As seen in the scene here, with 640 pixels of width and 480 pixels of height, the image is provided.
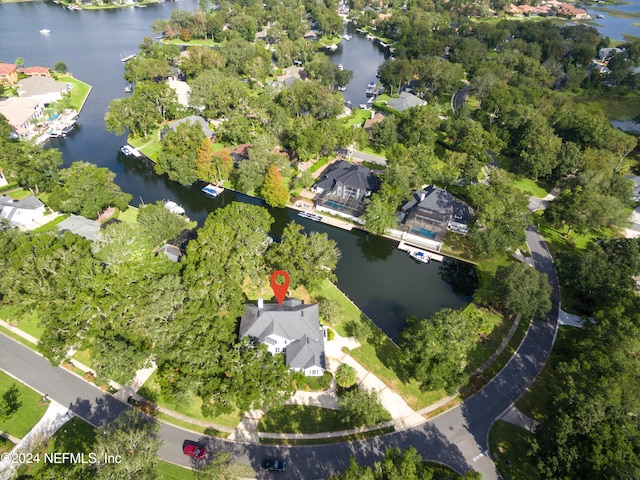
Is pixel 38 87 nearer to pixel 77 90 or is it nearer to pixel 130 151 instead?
pixel 77 90

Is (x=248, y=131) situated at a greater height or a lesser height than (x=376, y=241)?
greater

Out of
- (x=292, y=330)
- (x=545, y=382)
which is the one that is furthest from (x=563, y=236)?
(x=292, y=330)

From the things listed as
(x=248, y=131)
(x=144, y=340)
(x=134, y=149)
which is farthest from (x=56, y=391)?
(x=248, y=131)

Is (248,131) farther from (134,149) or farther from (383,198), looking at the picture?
(383,198)

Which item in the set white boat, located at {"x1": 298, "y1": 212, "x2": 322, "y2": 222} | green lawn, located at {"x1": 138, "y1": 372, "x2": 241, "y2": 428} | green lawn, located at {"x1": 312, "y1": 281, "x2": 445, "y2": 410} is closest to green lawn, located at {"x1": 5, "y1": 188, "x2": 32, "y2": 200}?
green lawn, located at {"x1": 138, "y1": 372, "x2": 241, "y2": 428}

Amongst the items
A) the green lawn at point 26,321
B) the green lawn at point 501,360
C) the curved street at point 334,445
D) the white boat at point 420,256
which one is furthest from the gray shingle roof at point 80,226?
the green lawn at point 501,360

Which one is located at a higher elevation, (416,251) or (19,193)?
(19,193)

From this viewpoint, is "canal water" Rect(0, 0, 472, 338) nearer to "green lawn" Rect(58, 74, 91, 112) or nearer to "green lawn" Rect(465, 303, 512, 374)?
"green lawn" Rect(58, 74, 91, 112)

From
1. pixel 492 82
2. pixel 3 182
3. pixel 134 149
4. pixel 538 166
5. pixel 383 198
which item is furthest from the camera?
pixel 492 82

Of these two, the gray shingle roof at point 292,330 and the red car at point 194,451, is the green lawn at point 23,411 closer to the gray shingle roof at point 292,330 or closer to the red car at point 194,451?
the red car at point 194,451
